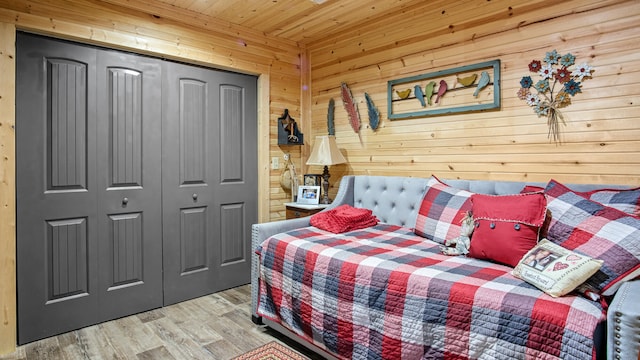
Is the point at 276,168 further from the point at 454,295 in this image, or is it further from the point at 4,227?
the point at 454,295

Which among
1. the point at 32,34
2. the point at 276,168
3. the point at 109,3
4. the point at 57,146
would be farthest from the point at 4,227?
the point at 276,168

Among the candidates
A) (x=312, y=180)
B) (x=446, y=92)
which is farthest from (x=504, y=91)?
(x=312, y=180)

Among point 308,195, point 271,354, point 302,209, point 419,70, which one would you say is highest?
point 419,70

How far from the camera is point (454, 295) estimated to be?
164cm

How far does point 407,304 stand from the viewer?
1.77m

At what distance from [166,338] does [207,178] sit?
1.36 m

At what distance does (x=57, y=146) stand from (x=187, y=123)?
37.7 inches

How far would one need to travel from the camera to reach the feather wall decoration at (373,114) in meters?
3.40

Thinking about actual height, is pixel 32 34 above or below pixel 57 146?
above

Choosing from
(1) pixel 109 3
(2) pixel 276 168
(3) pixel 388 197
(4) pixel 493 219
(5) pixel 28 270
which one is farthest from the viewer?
(2) pixel 276 168

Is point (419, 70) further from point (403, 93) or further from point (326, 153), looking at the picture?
point (326, 153)

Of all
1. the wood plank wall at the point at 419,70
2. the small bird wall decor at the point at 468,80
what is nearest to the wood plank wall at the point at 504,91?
the wood plank wall at the point at 419,70

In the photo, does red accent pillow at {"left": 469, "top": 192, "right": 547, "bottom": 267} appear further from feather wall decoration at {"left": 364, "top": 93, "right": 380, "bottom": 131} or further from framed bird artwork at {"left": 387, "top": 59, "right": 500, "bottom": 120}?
feather wall decoration at {"left": 364, "top": 93, "right": 380, "bottom": 131}

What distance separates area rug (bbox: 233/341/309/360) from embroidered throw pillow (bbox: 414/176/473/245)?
1.15m
